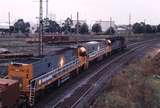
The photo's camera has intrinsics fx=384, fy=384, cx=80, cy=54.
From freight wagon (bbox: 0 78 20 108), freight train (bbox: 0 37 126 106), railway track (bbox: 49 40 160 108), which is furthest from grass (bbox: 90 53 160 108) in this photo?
freight wagon (bbox: 0 78 20 108)

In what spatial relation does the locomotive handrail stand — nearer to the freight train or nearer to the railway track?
the freight train

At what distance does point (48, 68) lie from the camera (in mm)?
34344

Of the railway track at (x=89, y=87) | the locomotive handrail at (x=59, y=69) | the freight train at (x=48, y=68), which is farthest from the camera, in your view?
the locomotive handrail at (x=59, y=69)

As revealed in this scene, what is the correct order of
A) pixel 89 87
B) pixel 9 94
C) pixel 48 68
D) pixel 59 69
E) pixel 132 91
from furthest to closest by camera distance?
pixel 59 69 < pixel 89 87 < pixel 132 91 < pixel 48 68 < pixel 9 94

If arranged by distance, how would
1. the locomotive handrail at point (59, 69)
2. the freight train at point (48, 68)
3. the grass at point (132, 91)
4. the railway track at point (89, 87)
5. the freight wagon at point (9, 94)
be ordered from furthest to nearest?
the locomotive handrail at point (59, 69)
the railway track at point (89, 87)
the grass at point (132, 91)
the freight train at point (48, 68)
the freight wagon at point (9, 94)

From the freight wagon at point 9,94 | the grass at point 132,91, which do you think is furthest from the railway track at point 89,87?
the freight wagon at point 9,94

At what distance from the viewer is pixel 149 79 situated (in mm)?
43156

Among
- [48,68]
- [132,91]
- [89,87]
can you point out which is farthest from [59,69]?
[132,91]

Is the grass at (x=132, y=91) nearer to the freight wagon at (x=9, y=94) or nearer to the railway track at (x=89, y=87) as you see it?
the railway track at (x=89, y=87)

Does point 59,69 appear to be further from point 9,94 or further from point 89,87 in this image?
point 9,94

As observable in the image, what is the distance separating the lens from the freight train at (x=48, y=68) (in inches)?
1159

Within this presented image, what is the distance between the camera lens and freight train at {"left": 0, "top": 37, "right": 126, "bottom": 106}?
96.6 ft

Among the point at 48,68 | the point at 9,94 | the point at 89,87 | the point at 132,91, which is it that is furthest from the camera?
the point at 89,87

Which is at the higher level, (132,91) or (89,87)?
(89,87)
